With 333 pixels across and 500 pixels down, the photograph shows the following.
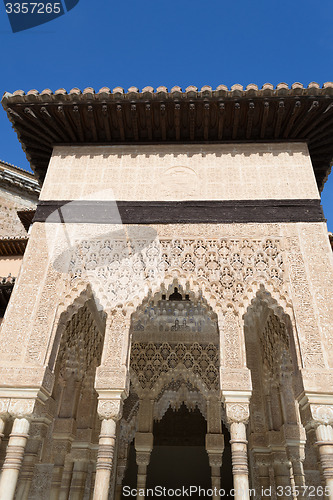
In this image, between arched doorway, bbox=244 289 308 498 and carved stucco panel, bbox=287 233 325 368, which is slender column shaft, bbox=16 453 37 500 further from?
carved stucco panel, bbox=287 233 325 368

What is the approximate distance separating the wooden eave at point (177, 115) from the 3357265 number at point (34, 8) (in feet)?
3.73

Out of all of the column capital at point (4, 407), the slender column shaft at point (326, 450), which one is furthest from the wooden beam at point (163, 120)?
the slender column shaft at point (326, 450)

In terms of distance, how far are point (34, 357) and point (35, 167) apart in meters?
3.57

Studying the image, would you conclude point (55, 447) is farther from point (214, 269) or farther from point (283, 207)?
point (283, 207)

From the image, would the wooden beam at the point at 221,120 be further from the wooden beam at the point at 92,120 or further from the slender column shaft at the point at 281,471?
the slender column shaft at the point at 281,471

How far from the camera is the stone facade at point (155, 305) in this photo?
166 inches

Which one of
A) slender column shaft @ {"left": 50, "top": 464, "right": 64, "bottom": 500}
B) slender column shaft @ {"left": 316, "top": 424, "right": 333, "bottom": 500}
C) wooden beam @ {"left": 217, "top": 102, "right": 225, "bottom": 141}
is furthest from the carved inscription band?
slender column shaft @ {"left": 50, "top": 464, "right": 64, "bottom": 500}

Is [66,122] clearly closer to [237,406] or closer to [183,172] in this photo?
[183,172]

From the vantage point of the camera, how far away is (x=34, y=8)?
5.53m

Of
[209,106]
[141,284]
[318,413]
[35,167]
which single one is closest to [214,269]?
[141,284]

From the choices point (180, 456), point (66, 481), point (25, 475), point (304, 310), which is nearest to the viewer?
point (304, 310)

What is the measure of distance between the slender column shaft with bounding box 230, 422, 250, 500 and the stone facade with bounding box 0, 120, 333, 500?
1 centimetres

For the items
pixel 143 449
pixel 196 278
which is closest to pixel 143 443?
pixel 143 449

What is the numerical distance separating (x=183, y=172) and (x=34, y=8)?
124 inches
